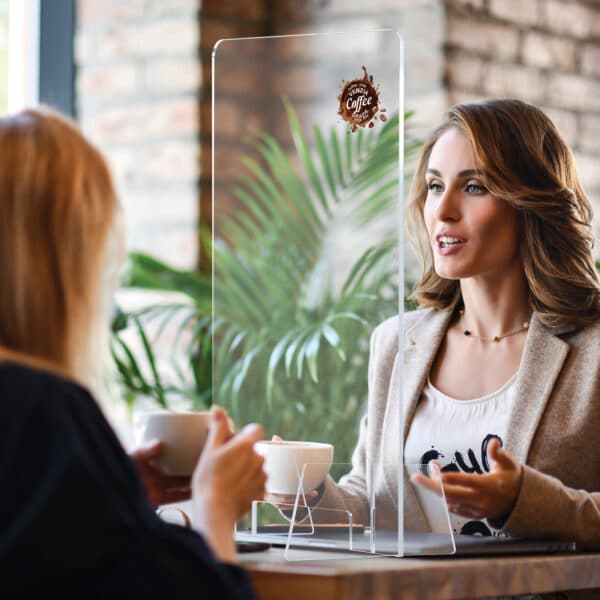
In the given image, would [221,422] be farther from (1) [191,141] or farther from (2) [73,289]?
(1) [191,141]

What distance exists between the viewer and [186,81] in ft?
10.3

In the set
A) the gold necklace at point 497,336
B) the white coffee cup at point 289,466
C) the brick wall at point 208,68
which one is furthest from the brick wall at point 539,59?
the white coffee cup at point 289,466

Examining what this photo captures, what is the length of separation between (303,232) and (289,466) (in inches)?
20.2

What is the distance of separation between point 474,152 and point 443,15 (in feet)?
3.40

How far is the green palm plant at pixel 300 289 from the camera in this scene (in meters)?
1.59

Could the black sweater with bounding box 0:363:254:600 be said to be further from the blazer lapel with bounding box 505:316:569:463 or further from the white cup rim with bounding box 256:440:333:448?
the blazer lapel with bounding box 505:316:569:463

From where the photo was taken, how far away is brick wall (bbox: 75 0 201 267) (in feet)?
10.3

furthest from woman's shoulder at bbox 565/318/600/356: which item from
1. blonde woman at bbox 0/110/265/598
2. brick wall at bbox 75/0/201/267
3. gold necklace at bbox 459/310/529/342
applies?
brick wall at bbox 75/0/201/267

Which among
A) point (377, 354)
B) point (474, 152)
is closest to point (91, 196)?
point (377, 354)

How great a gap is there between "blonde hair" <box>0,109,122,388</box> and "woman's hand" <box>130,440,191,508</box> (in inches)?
9.8

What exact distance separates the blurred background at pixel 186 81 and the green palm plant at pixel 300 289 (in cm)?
93

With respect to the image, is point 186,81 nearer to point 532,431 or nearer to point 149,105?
point 149,105

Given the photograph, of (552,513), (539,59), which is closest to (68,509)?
(552,513)

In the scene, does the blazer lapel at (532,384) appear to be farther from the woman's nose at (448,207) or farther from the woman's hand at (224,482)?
the woman's hand at (224,482)
